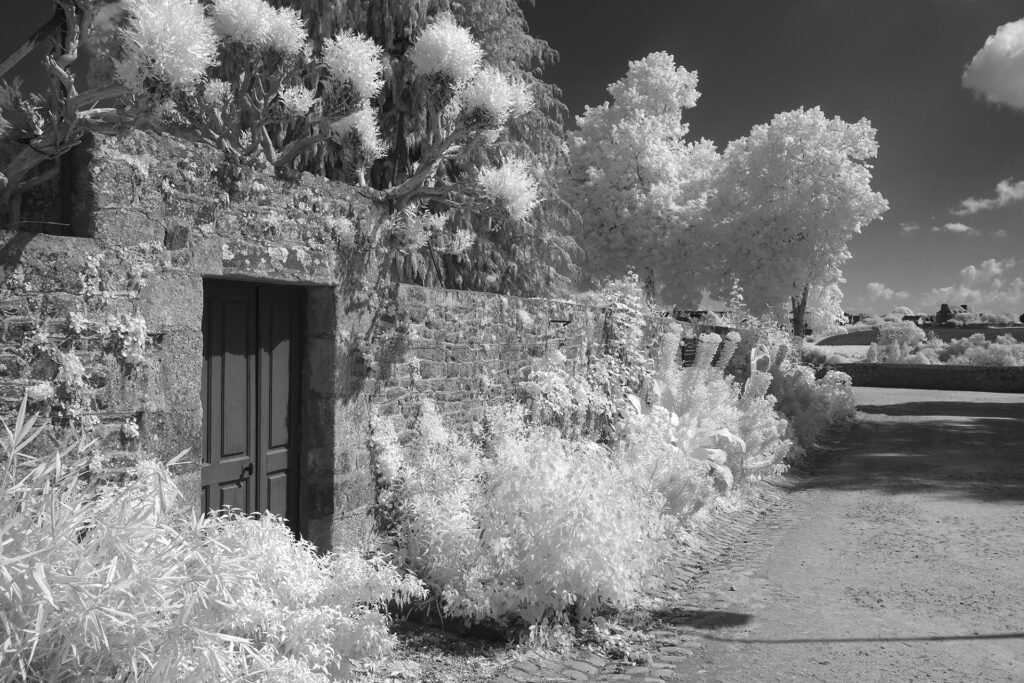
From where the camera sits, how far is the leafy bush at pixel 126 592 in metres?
2.83

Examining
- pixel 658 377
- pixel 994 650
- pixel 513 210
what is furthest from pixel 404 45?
pixel 994 650

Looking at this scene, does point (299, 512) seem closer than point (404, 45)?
Yes

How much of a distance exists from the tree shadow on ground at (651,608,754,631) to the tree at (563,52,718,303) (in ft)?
52.9

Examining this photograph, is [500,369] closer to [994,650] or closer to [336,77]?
[336,77]

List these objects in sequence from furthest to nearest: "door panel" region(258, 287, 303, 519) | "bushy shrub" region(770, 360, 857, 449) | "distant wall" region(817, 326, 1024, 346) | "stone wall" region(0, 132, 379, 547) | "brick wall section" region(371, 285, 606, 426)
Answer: "distant wall" region(817, 326, 1024, 346)
"bushy shrub" region(770, 360, 857, 449)
"brick wall section" region(371, 285, 606, 426)
"door panel" region(258, 287, 303, 519)
"stone wall" region(0, 132, 379, 547)

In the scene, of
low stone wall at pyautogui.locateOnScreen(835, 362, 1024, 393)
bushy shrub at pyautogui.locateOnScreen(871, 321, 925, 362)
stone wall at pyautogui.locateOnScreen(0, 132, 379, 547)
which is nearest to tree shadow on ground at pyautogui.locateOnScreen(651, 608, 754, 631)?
stone wall at pyautogui.locateOnScreen(0, 132, 379, 547)

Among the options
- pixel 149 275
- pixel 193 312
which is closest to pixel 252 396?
pixel 193 312

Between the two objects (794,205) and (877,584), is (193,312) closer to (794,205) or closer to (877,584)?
(877,584)

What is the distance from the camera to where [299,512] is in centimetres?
548

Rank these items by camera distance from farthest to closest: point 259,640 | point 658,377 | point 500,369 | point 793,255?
1. point 793,255
2. point 658,377
3. point 500,369
4. point 259,640

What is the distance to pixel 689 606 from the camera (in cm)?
571

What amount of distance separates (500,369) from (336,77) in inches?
120

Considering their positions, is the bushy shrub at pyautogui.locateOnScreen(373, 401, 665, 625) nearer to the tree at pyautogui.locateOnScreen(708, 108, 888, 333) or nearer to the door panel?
the door panel

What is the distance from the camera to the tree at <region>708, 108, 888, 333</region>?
737 inches
